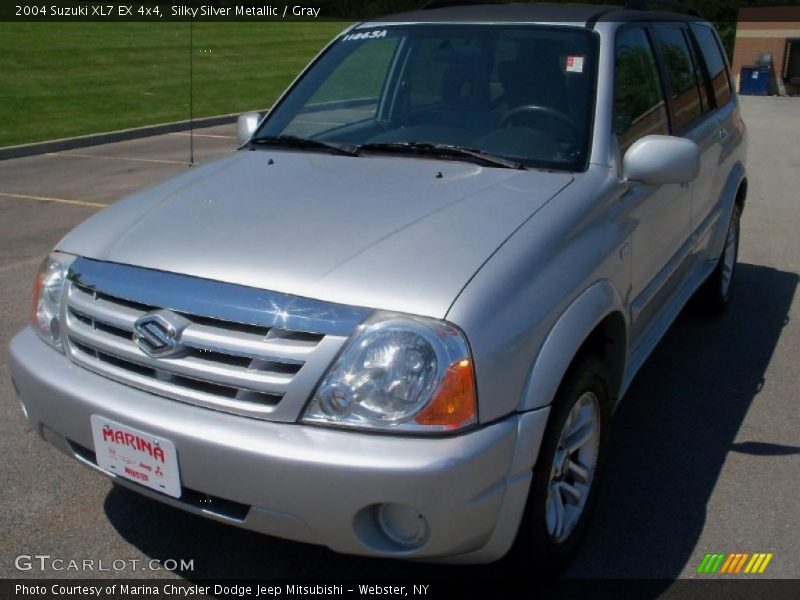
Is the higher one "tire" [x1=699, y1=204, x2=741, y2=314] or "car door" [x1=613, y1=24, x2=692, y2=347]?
"car door" [x1=613, y1=24, x2=692, y2=347]

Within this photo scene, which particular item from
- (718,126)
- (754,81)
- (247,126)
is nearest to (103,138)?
(247,126)

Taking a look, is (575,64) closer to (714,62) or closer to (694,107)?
(694,107)

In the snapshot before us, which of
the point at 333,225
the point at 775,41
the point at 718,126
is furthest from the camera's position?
the point at 775,41

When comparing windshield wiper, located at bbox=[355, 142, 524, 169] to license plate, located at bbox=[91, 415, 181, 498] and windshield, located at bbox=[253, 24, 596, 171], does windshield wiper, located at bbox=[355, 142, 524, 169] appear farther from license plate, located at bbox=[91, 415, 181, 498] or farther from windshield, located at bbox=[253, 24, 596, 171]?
license plate, located at bbox=[91, 415, 181, 498]

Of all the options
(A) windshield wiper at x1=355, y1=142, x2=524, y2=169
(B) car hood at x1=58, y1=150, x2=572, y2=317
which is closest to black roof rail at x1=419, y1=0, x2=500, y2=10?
(A) windshield wiper at x1=355, y1=142, x2=524, y2=169

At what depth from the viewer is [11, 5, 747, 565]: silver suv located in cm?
230

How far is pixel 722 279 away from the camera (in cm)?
544

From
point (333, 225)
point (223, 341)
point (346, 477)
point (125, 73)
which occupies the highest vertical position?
point (333, 225)

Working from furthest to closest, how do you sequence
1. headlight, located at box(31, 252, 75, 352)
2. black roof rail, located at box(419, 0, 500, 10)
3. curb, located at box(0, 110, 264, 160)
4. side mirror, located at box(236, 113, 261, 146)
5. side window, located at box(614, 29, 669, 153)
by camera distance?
curb, located at box(0, 110, 264, 160) < black roof rail, located at box(419, 0, 500, 10) < side mirror, located at box(236, 113, 261, 146) < side window, located at box(614, 29, 669, 153) < headlight, located at box(31, 252, 75, 352)

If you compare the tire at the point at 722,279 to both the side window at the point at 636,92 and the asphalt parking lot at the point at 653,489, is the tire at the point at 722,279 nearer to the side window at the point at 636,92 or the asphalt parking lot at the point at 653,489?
the asphalt parking lot at the point at 653,489

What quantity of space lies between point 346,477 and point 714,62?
4.24m

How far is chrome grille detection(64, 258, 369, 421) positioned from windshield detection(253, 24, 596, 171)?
1.29 m

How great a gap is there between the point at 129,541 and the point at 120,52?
72.3 feet

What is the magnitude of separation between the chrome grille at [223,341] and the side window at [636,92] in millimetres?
1720
